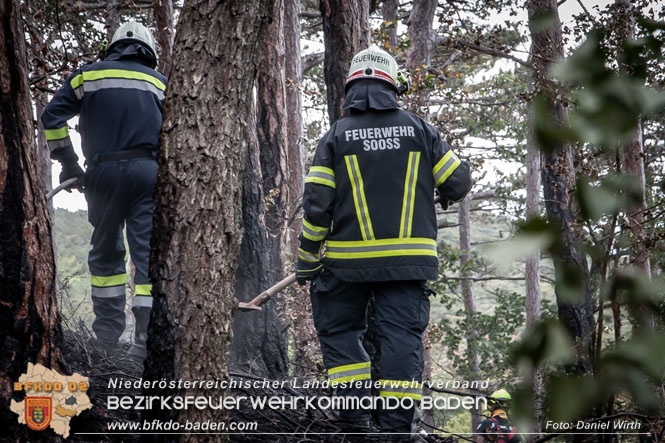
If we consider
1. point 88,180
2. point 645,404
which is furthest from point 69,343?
point 645,404

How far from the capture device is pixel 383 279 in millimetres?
3342

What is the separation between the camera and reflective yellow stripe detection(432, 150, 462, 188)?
139 inches

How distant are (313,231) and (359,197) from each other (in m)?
0.37

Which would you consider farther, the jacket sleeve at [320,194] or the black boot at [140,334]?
the black boot at [140,334]

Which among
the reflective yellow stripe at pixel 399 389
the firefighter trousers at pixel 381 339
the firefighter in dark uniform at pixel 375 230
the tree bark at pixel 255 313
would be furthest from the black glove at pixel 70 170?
the reflective yellow stripe at pixel 399 389

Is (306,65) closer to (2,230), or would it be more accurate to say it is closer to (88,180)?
(88,180)

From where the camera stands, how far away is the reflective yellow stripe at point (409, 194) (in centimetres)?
343

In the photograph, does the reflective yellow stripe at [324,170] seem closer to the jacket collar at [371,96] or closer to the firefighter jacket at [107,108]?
the jacket collar at [371,96]

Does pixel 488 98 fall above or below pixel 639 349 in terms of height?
above

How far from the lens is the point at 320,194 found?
140 inches

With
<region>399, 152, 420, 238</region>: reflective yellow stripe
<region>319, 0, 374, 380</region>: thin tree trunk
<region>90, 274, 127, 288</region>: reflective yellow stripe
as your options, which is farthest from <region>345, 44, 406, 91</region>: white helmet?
<region>90, 274, 127, 288</region>: reflective yellow stripe

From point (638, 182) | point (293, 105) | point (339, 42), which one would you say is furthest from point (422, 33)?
point (638, 182)

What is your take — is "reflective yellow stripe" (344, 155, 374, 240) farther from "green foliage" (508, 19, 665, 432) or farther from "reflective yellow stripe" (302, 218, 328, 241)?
"green foliage" (508, 19, 665, 432)

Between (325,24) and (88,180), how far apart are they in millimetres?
2284
